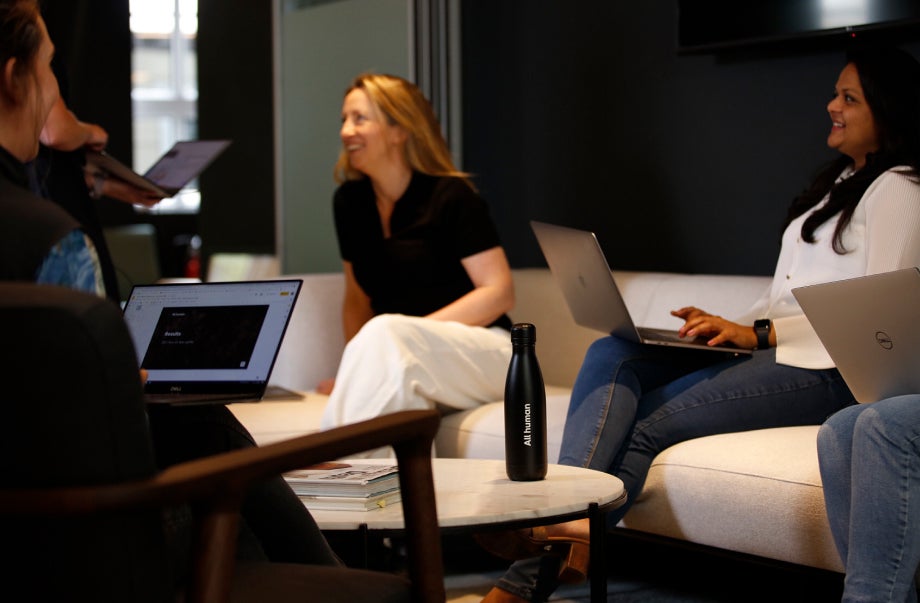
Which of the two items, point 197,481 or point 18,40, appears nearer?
point 197,481

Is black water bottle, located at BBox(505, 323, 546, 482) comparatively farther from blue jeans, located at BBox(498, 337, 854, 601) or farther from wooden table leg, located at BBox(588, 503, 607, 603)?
blue jeans, located at BBox(498, 337, 854, 601)

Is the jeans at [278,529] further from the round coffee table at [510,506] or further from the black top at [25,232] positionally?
the black top at [25,232]

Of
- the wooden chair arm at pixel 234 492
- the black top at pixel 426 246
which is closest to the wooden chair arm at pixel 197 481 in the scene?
the wooden chair arm at pixel 234 492

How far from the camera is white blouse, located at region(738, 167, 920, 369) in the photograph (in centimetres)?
256

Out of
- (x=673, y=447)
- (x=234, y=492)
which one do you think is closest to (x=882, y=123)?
(x=673, y=447)

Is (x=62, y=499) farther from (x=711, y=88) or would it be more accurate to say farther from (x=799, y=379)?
(x=711, y=88)

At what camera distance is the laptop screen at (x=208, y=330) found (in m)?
2.09

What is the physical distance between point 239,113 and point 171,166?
3.37 meters

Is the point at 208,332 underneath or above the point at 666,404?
above

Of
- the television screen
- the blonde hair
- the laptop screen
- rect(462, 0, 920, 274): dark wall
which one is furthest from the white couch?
the laptop screen

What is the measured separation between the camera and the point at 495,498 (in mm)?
2006

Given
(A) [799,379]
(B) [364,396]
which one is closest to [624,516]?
(A) [799,379]

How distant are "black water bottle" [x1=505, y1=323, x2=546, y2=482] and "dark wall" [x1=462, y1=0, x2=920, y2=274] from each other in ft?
6.10

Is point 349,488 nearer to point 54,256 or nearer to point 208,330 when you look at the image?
point 208,330
